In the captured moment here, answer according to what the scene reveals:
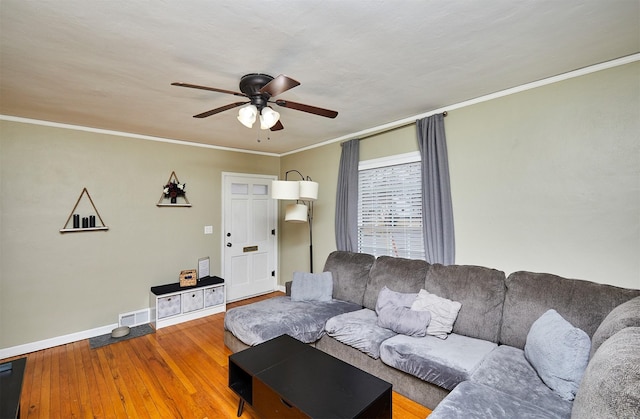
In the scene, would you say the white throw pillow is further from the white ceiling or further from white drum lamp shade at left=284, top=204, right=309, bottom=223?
the white ceiling

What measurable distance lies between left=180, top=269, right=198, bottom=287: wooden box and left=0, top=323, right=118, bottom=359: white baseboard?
36.6 inches

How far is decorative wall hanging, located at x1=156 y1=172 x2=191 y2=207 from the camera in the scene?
411 centimetres

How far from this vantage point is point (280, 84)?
1.75 meters

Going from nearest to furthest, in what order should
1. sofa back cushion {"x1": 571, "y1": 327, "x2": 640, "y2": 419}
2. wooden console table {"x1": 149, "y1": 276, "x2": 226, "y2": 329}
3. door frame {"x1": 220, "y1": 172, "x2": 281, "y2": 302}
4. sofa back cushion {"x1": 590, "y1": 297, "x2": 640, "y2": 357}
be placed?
sofa back cushion {"x1": 571, "y1": 327, "x2": 640, "y2": 419}
sofa back cushion {"x1": 590, "y1": 297, "x2": 640, "y2": 357}
wooden console table {"x1": 149, "y1": 276, "x2": 226, "y2": 329}
door frame {"x1": 220, "y1": 172, "x2": 281, "y2": 302}

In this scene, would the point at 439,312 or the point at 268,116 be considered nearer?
the point at 268,116

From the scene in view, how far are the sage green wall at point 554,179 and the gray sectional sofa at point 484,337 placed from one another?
0.99ft

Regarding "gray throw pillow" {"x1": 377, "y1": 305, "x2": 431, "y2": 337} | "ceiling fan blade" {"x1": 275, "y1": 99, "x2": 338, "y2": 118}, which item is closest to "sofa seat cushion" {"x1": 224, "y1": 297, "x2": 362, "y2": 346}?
"gray throw pillow" {"x1": 377, "y1": 305, "x2": 431, "y2": 337}

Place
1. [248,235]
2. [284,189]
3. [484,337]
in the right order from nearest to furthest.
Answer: [484,337], [284,189], [248,235]

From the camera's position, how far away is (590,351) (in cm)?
158

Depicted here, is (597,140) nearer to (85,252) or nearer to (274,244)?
(274,244)

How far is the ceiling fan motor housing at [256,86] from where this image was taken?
2.15 metres

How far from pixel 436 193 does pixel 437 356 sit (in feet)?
5.35

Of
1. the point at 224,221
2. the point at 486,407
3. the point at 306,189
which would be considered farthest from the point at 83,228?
the point at 486,407

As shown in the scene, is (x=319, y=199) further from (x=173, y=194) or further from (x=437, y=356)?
Result: (x=437, y=356)
